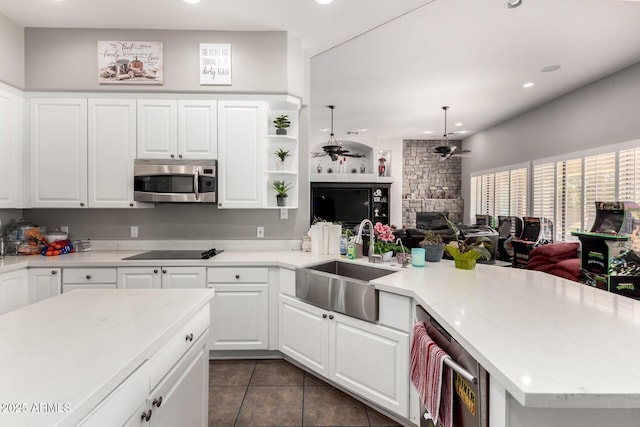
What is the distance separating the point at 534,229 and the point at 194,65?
5.70m

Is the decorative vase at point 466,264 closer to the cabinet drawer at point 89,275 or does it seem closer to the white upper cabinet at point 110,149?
the cabinet drawer at point 89,275

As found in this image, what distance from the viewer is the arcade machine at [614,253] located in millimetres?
2379

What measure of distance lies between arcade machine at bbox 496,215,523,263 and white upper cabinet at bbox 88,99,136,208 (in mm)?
5649

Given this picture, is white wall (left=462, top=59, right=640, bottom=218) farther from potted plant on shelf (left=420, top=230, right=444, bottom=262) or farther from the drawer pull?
the drawer pull

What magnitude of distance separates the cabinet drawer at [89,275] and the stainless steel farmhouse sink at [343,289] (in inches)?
62.4

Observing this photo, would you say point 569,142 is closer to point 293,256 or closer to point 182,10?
point 293,256

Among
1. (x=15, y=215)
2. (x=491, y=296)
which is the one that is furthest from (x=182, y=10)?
(x=491, y=296)

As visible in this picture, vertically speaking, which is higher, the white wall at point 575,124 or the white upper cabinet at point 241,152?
the white wall at point 575,124

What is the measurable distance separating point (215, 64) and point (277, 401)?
297 centimetres

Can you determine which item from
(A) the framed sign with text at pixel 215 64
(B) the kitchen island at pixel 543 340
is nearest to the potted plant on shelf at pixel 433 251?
(B) the kitchen island at pixel 543 340

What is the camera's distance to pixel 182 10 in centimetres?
266

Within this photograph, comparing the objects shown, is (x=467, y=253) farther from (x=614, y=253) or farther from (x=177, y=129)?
(x=177, y=129)

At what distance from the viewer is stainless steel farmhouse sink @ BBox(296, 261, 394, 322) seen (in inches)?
75.1

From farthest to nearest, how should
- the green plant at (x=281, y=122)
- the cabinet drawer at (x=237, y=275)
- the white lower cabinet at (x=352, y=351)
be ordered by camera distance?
the green plant at (x=281, y=122) < the cabinet drawer at (x=237, y=275) < the white lower cabinet at (x=352, y=351)
